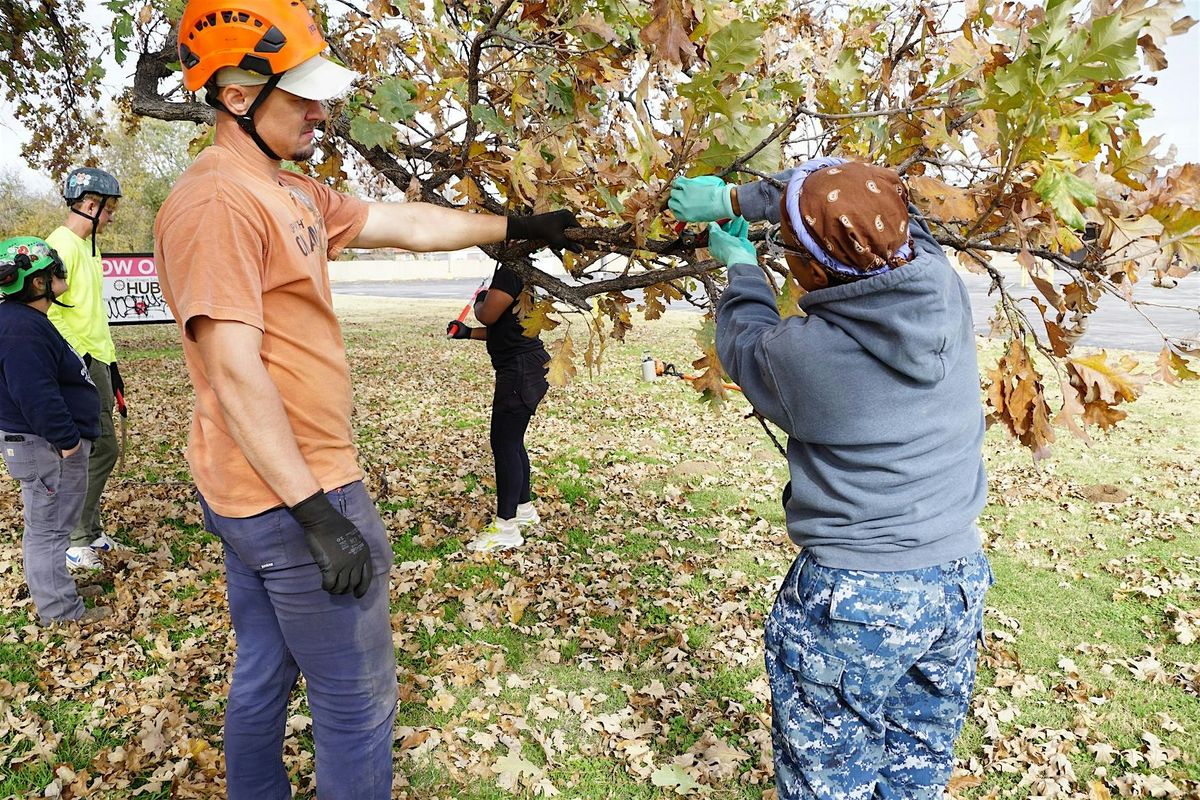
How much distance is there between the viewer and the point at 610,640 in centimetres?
425

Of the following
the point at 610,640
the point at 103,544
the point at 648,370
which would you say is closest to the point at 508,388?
the point at 610,640

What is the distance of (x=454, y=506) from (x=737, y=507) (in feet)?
7.75

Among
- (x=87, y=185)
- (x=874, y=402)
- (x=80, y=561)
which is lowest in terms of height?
(x=80, y=561)

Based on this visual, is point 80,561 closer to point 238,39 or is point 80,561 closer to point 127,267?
point 238,39

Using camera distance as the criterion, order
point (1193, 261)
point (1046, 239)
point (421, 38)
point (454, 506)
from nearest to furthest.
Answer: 1. point (1193, 261)
2. point (1046, 239)
3. point (421, 38)
4. point (454, 506)

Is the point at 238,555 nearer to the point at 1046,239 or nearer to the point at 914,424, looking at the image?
the point at 914,424

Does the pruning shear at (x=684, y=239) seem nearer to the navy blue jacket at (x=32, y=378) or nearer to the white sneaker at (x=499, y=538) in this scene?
the white sneaker at (x=499, y=538)

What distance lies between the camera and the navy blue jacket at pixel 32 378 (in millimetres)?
3805

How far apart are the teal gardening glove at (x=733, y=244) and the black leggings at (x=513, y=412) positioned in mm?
2719

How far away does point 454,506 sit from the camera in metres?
6.21

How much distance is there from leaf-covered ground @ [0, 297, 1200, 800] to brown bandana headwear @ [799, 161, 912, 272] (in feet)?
7.77

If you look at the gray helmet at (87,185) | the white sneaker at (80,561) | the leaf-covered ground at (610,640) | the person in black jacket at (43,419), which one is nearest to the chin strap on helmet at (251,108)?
the leaf-covered ground at (610,640)

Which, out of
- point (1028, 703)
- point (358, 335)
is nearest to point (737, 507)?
point (1028, 703)

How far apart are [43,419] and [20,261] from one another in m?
0.81
